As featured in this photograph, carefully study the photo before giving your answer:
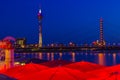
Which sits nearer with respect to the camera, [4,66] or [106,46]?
[4,66]

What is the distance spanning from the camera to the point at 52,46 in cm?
14425

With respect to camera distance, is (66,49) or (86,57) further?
(66,49)

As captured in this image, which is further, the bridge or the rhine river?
the bridge

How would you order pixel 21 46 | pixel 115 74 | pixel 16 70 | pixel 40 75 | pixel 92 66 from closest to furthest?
pixel 115 74 → pixel 40 75 → pixel 16 70 → pixel 92 66 → pixel 21 46

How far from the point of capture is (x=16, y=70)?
17.3m

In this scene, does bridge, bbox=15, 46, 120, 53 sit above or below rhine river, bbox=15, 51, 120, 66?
above

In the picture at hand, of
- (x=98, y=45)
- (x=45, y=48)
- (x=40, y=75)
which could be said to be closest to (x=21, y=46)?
(x=45, y=48)

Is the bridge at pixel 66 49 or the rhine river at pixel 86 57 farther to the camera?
the bridge at pixel 66 49

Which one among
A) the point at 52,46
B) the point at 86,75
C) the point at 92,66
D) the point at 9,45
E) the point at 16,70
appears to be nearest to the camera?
the point at 86,75

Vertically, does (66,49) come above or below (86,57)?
above

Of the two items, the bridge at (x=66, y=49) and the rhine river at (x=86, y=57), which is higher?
the bridge at (x=66, y=49)

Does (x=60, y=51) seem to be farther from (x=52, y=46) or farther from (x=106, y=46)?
(x=106, y=46)

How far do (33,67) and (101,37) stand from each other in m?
120

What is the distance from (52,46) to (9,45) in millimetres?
121909
